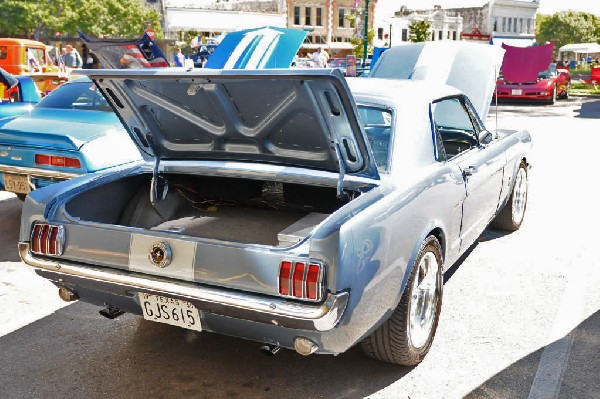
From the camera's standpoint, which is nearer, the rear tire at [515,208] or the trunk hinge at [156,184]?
the trunk hinge at [156,184]

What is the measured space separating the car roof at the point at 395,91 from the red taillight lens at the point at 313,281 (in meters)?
1.42

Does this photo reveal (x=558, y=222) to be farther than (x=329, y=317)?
Yes

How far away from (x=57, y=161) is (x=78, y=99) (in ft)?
5.26

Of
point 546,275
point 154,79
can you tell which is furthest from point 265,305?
point 546,275

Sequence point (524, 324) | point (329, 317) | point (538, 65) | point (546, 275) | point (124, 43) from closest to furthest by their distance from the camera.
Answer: point (329, 317)
point (524, 324)
point (546, 275)
point (124, 43)
point (538, 65)

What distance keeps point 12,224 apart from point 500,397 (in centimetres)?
511

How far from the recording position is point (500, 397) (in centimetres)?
312

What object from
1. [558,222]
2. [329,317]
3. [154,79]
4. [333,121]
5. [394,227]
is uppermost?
[154,79]

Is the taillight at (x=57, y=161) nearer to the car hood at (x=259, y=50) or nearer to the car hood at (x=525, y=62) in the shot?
the car hood at (x=259, y=50)

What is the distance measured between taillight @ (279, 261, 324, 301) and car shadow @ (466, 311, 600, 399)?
1.14 metres

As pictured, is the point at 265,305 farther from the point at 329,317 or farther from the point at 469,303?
the point at 469,303

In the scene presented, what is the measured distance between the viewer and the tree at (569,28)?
3824 inches

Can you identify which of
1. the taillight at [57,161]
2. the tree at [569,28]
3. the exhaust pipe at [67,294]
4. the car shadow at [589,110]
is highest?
the tree at [569,28]

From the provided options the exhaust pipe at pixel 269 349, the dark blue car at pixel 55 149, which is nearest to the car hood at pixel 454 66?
the dark blue car at pixel 55 149
